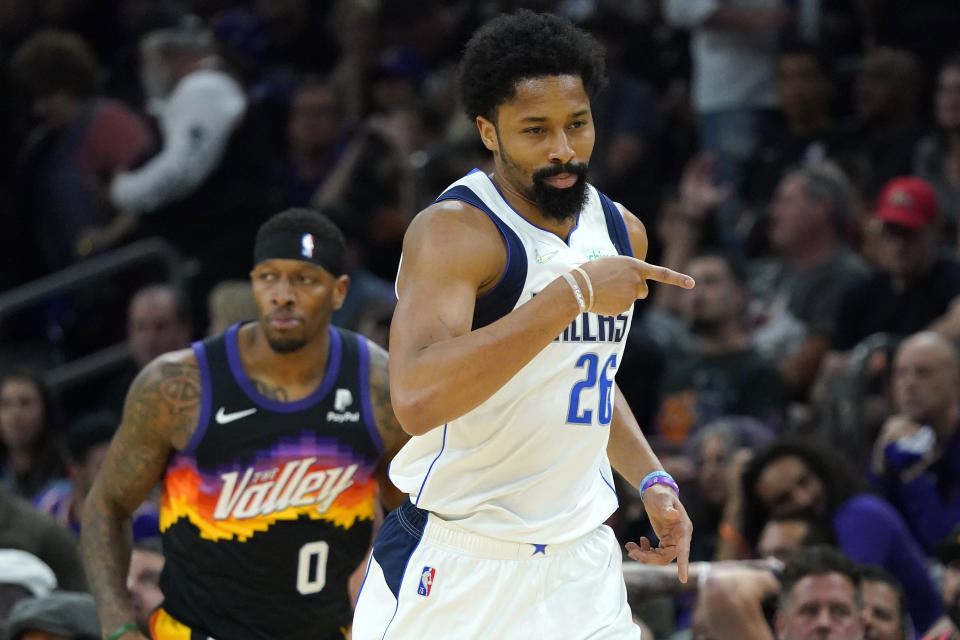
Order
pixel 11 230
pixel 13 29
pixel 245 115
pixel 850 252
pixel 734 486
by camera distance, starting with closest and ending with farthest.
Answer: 1. pixel 734 486
2. pixel 850 252
3. pixel 245 115
4. pixel 11 230
5. pixel 13 29

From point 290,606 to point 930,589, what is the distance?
3.12m

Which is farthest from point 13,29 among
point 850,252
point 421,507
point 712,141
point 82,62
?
point 421,507

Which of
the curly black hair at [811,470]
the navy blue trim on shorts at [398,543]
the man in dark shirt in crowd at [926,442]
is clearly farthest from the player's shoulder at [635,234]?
the man in dark shirt in crowd at [926,442]

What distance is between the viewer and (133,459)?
503 centimetres

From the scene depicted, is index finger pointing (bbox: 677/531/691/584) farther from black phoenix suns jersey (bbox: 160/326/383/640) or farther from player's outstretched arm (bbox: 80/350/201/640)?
player's outstretched arm (bbox: 80/350/201/640)

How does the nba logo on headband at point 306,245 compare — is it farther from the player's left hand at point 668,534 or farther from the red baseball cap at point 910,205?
the red baseball cap at point 910,205

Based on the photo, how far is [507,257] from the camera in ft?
12.2

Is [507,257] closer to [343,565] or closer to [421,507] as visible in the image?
[421,507]

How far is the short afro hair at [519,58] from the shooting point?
3.81m

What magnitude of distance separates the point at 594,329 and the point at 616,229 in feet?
1.48

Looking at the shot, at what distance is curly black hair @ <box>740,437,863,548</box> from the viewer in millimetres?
6816

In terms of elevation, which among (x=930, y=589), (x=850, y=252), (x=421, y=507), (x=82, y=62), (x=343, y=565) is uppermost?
(x=82, y=62)

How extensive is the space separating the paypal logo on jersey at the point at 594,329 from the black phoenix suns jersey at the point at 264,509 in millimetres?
1458

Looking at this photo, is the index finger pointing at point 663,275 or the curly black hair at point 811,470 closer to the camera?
the index finger pointing at point 663,275
